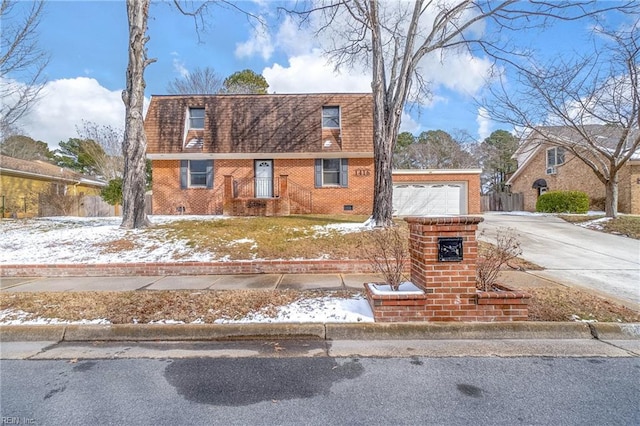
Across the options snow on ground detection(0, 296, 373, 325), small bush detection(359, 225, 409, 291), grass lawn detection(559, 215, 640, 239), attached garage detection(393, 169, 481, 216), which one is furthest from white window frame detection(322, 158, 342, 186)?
snow on ground detection(0, 296, 373, 325)

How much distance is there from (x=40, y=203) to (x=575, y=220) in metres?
27.5

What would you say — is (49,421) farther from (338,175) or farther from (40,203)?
(40,203)

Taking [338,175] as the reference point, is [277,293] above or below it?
below

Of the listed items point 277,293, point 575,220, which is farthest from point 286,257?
point 575,220

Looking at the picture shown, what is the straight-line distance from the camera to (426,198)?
18531mm

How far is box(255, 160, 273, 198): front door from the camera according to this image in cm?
1620

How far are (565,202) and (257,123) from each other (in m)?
18.8

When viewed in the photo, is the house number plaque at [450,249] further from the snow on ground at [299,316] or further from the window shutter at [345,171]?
the window shutter at [345,171]

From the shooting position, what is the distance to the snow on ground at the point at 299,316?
13.1ft

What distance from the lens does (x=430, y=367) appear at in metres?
3.10

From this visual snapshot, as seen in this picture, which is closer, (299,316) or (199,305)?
(299,316)

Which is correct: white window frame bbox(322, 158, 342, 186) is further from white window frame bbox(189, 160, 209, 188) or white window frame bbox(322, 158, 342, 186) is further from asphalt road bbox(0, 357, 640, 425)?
asphalt road bbox(0, 357, 640, 425)

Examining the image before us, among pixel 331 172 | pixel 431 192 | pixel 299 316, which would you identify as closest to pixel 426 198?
pixel 431 192

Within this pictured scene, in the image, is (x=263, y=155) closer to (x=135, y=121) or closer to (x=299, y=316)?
(x=135, y=121)
